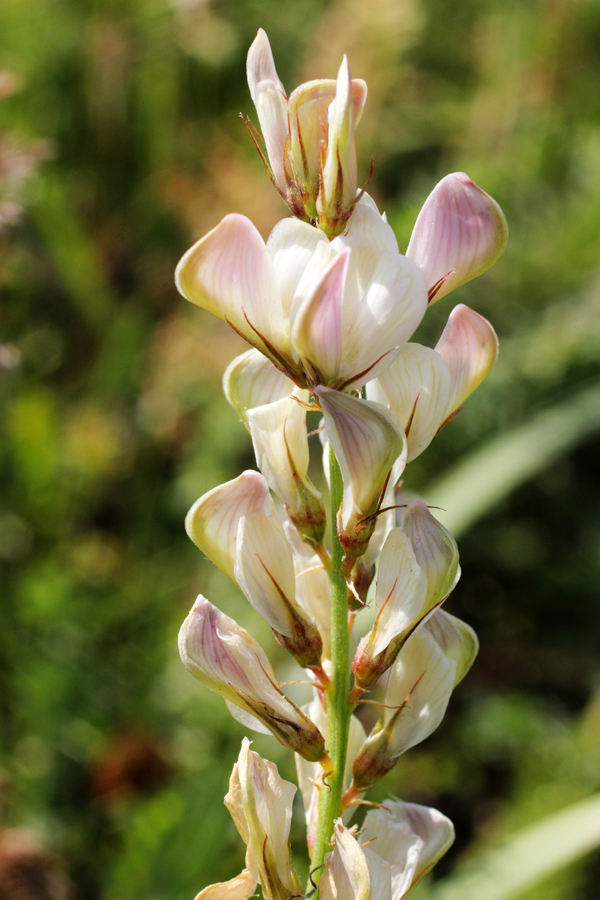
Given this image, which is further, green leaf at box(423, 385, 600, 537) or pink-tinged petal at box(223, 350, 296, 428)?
green leaf at box(423, 385, 600, 537)

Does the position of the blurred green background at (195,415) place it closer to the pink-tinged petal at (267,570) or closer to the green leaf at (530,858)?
the green leaf at (530,858)

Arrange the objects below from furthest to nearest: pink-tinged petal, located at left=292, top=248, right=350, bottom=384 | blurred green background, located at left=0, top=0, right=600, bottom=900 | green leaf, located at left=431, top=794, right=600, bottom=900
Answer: blurred green background, located at left=0, top=0, right=600, bottom=900 < green leaf, located at left=431, top=794, right=600, bottom=900 < pink-tinged petal, located at left=292, top=248, right=350, bottom=384

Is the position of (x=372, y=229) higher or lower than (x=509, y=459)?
higher

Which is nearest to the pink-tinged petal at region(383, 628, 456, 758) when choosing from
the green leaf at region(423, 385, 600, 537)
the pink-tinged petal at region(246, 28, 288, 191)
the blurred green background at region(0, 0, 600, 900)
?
the pink-tinged petal at region(246, 28, 288, 191)

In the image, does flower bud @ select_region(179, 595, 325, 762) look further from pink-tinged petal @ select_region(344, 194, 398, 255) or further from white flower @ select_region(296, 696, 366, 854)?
pink-tinged petal @ select_region(344, 194, 398, 255)

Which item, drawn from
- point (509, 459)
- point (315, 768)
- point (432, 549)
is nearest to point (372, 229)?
point (432, 549)

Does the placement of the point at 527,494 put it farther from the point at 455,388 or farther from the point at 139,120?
the point at 139,120

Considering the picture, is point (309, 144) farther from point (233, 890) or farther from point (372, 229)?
point (233, 890)

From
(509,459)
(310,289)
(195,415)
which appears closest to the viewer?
(310,289)
